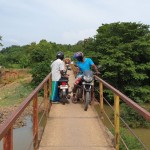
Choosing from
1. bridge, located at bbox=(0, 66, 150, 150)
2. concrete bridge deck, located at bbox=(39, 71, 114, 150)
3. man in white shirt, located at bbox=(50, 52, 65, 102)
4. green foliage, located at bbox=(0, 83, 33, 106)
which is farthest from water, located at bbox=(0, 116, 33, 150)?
bridge, located at bbox=(0, 66, 150, 150)

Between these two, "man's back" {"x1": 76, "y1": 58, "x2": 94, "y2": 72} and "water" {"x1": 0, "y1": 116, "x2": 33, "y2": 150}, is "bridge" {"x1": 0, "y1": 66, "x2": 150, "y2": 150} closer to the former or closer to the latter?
"man's back" {"x1": 76, "y1": 58, "x2": 94, "y2": 72}

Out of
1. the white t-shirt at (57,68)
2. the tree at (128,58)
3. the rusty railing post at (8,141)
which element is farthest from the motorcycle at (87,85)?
the tree at (128,58)

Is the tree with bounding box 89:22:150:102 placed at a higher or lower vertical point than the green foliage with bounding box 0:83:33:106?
higher

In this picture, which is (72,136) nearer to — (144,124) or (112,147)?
(112,147)

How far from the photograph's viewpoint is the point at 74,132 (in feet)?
23.5

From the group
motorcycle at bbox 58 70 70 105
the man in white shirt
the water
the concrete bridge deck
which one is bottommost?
the water

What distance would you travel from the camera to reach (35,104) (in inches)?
235

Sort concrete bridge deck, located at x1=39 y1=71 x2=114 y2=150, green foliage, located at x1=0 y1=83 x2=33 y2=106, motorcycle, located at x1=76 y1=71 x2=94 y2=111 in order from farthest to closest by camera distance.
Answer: green foliage, located at x1=0 y1=83 x2=33 y2=106
motorcycle, located at x1=76 y1=71 x2=94 y2=111
concrete bridge deck, located at x1=39 y1=71 x2=114 y2=150

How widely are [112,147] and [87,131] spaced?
106cm

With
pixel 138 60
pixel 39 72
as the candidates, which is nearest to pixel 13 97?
pixel 39 72

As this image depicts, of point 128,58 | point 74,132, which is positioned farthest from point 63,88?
point 128,58

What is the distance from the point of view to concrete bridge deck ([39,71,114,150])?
6.31 meters

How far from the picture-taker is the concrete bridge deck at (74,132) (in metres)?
6.31

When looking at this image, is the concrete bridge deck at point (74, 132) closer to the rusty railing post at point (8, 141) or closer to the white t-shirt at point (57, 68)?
the white t-shirt at point (57, 68)
